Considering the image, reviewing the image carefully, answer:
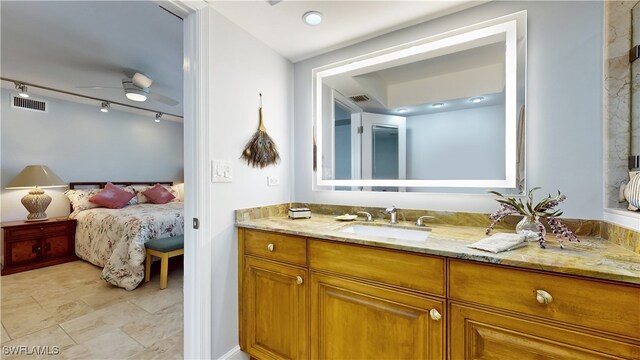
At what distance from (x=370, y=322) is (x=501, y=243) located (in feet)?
2.15

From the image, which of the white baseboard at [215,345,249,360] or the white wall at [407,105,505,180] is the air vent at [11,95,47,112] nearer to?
the white baseboard at [215,345,249,360]

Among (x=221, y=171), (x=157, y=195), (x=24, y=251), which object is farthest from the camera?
(x=157, y=195)

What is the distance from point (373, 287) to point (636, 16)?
5.26ft

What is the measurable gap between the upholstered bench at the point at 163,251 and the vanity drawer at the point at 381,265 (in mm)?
2070

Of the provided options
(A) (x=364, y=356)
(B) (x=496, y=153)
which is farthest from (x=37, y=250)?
(B) (x=496, y=153)

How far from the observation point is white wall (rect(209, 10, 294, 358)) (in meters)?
1.50

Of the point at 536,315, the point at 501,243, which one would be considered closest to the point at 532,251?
the point at 501,243

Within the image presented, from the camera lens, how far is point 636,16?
106 cm

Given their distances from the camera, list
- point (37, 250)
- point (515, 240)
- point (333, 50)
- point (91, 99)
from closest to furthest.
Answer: point (515, 240)
point (333, 50)
point (37, 250)
point (91, 99)

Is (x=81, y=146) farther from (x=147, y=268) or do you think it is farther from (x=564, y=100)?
(x=564, y=100)

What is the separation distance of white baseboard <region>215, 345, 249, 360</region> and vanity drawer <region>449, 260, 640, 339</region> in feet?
4.41

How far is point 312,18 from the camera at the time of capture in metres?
1.55

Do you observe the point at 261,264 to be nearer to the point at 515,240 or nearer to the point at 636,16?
the point at 515,240

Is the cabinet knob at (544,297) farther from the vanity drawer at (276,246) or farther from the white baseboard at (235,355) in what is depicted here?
the white baseboard at (235,355)
